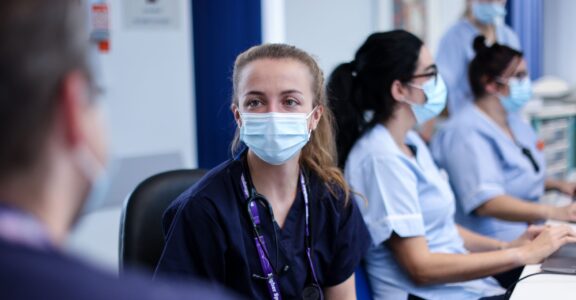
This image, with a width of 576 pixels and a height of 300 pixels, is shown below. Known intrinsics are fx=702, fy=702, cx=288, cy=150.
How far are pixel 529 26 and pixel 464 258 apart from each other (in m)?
3.14

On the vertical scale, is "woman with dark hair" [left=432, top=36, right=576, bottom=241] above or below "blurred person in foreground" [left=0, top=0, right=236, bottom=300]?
below

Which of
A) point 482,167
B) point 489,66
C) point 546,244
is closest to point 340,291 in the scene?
point 546,244

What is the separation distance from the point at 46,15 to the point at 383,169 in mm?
1343

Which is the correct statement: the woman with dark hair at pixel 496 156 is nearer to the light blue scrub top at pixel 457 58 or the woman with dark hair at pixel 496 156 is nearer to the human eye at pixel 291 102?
the light blue scrub top at pixel 457 58

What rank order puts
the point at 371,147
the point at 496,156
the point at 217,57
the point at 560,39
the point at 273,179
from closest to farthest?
the point at 273,179 → the point at 371,147 → the point at 496,156 → the point at 217,57 → the point at 560,39

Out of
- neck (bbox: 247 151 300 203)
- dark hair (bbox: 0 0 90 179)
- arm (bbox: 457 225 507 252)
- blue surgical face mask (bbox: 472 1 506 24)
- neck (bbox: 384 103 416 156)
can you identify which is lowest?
arm (bbox: 457 225 507 252)

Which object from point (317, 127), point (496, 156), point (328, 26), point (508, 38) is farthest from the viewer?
point (328, 26)

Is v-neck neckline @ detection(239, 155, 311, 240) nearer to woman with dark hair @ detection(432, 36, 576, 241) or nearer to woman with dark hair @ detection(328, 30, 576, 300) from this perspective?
woman with dark hair @ detection(328, 30, 576, 300)

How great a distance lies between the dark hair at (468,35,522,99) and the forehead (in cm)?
115

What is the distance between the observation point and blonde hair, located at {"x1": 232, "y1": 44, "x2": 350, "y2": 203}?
1562 millimetres

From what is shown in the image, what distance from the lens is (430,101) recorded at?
6.53 feet

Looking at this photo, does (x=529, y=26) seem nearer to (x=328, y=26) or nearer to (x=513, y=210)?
(x=328, y=26)

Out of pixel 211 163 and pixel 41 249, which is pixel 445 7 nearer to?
pixel 211 163

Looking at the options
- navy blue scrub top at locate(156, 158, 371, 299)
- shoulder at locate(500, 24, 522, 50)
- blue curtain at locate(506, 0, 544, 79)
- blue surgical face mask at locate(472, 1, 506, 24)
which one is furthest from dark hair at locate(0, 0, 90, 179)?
blue curtain at locate(506, 0, 544, 79)
